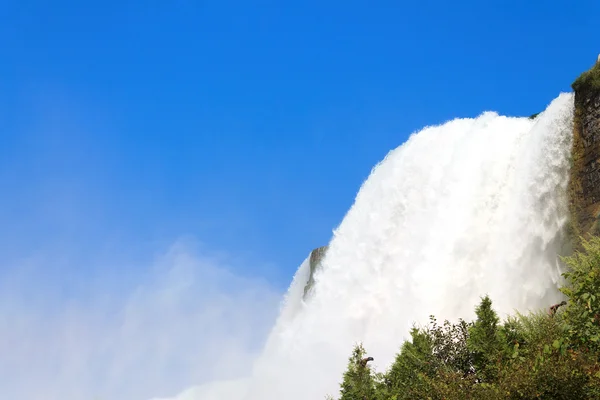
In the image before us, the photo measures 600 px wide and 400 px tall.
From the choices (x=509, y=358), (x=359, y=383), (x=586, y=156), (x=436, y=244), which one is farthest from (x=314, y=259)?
(x=509, y=358)

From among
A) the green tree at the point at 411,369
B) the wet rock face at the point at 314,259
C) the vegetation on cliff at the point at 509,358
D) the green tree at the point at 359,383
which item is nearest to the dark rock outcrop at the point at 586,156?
the vegetation on cliff at the point at 509,358

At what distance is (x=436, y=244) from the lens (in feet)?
146

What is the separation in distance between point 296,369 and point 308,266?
24.2 meters

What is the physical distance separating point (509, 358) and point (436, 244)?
58.2ft

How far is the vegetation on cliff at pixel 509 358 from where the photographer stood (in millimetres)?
19703

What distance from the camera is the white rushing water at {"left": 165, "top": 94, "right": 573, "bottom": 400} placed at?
38.2 m

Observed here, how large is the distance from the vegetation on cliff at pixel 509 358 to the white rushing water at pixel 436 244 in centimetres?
672

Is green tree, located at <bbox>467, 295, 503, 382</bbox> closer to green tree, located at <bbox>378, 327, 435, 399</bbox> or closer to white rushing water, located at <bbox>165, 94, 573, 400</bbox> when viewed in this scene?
green tree, located at <bbox>378, 327, 435, 399</bbox>

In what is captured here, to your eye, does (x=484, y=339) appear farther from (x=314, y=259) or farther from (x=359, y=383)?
(x=314, y=259)

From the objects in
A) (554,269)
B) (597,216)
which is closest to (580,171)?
(597,216)

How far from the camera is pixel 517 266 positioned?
38219 mm

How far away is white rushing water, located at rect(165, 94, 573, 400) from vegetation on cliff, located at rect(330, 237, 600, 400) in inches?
265

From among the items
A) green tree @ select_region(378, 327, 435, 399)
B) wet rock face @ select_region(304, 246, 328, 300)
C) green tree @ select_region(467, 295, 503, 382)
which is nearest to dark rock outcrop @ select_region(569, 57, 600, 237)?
green tree @ select_region(467, 295, 503, 382)

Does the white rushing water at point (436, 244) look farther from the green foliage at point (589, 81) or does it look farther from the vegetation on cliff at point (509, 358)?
the vegetation on cliff at point (509, 358)
